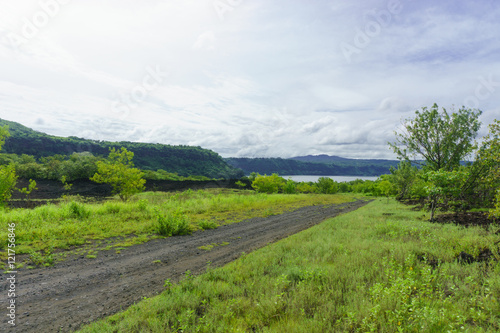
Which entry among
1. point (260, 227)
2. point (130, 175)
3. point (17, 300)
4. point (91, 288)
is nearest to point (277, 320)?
point (91, 288)

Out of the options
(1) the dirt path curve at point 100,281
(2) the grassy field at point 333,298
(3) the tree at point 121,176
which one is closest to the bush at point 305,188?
(3) the tree at point 121,176

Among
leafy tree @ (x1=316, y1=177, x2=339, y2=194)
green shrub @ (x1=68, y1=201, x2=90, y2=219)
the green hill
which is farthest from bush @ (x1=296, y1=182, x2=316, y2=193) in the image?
the green hill

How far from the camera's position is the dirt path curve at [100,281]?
15.2ft

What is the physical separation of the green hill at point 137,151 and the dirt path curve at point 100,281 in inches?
5137

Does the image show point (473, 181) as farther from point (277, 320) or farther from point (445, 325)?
point (277, 320)

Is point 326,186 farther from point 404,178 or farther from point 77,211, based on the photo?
point 77,211

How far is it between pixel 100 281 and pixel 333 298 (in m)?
6.28

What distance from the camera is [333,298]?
489cm

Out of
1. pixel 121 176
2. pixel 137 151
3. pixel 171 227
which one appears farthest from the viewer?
pixel 137 151

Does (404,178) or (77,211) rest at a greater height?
(404,178)

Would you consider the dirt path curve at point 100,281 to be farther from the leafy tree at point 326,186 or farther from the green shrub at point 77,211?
the leafy tree at point 326,186

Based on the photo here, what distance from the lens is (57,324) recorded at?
4.36 meters

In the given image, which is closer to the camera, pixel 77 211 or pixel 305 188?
pixel 77 211

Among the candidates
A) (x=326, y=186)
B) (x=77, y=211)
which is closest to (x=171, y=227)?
(x=77, y=211)
